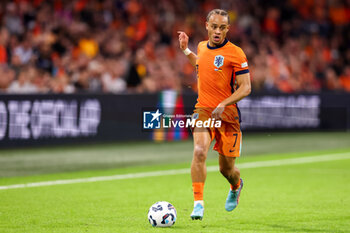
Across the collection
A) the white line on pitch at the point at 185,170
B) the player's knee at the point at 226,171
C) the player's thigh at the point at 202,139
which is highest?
the player's thigh at the point at 202,139

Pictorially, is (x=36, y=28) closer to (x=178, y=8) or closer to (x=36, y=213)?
(x=178, y=8)

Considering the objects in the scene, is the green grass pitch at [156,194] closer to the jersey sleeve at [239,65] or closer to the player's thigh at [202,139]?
the player's thigh at [202,139]

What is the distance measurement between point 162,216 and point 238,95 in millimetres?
1720

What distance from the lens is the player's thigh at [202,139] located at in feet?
26.7

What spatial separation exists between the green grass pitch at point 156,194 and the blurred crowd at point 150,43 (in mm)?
2339

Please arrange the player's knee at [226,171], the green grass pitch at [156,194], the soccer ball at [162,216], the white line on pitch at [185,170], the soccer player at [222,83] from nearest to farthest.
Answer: the soccer ball at [162,216] < the green grass pitch at [156,194] < the soccer player at [222,83] < the player's knee at [226,171] < the white line on pitch at [185,170]

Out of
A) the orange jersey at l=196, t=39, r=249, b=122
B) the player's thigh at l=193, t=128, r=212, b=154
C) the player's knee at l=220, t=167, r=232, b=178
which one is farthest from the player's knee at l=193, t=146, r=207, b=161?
the player's knee at l=220, t=167, r=232, b=178

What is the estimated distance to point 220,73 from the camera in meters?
8.46

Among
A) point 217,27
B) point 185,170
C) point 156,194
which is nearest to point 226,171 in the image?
point 217,27

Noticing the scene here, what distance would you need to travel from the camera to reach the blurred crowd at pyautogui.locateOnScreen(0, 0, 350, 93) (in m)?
18.6

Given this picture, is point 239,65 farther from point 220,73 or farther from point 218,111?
point 218,111

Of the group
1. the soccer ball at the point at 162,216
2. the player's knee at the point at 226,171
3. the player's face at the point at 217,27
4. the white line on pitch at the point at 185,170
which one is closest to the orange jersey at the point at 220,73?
the player's face at the point at 217,27

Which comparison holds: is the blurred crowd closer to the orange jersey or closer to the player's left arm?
the orange jersey

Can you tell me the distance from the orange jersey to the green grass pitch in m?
1.49
